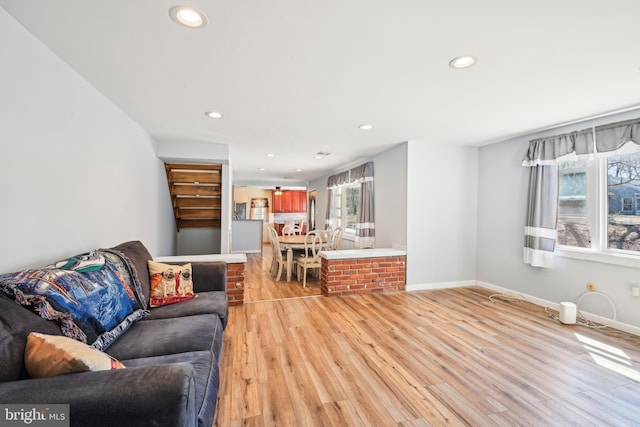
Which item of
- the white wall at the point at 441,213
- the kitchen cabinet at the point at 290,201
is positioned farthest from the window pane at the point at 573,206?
the kitchen cabinet at the point at 290,201

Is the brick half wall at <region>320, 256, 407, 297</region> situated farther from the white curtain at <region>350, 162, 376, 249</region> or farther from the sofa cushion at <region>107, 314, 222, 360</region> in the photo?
the sofa cushion at <region>107, 314, 222, 360</region>

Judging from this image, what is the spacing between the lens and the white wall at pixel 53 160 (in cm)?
147

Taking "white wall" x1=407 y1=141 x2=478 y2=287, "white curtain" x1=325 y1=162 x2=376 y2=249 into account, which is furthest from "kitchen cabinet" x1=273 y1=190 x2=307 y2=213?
"white wall" x1=407 y1=141 x2=478 y2=287

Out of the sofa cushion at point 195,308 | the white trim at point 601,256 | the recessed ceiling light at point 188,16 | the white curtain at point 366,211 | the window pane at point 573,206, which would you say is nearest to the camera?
the recessed ceiling light at point 188,16

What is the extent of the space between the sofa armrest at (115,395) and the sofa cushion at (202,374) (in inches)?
6.9

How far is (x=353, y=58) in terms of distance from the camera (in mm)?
1852

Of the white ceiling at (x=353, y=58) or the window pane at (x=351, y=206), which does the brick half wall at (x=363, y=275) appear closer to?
the white ceiling at (x=353, y=58)

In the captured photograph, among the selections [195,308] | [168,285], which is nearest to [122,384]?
[195,308]

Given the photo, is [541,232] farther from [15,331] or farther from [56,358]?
[15,331]

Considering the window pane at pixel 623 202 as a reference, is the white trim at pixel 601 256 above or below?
below

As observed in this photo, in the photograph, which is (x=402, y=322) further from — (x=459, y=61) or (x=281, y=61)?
(x=281, y=61)

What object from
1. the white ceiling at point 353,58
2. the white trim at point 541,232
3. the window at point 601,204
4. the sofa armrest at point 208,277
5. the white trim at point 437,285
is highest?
the white ceiling at point 353,58

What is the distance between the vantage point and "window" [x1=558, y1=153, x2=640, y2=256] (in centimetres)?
274

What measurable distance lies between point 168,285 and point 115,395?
150 cm
